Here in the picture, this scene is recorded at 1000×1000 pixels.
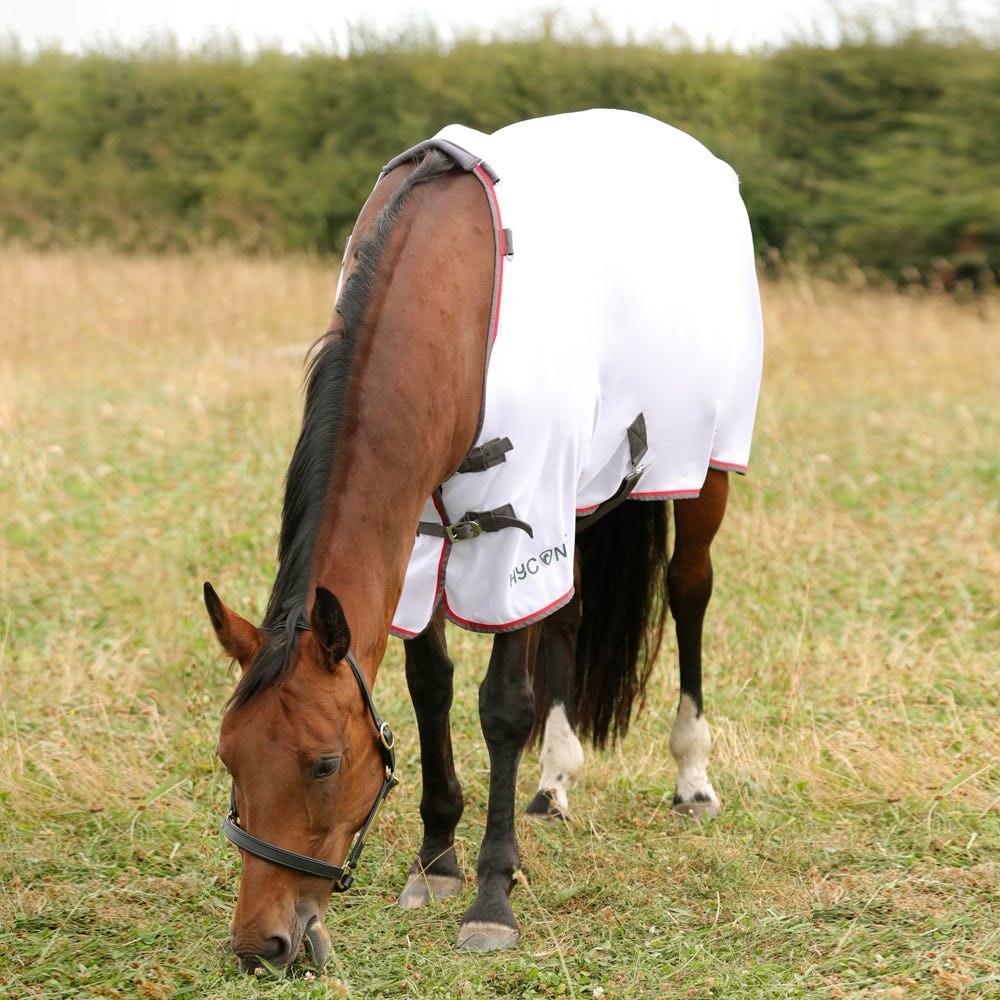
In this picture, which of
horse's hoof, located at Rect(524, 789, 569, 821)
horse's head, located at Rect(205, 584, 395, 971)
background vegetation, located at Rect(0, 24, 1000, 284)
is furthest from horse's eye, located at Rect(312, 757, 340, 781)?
background vegetation, located at Rect(0, 24, 1000, 284)

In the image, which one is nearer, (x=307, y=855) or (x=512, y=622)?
(x=307, y=855)

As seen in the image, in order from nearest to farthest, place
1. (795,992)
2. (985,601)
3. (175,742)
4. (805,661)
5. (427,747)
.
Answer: (795,992) → (427,747) → (175,742) → (805,661) → (985,601)

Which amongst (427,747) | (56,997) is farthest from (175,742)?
(56,997)

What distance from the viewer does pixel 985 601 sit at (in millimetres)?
5469

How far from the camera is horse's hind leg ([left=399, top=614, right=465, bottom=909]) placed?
10.9ft

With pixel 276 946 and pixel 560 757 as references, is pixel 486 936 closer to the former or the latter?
pixel 276 946

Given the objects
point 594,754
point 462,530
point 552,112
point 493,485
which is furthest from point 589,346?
point 552,112

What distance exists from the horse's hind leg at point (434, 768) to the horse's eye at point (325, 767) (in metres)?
0.95

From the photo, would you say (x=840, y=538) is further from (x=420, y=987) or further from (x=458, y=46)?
(x=458, y=46)

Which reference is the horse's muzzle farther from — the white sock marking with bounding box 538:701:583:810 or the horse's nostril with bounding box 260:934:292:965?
the white sock marking with bounding box 538:701:583:810

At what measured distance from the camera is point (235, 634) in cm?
233

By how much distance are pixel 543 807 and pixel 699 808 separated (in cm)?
50

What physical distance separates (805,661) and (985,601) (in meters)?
1.15

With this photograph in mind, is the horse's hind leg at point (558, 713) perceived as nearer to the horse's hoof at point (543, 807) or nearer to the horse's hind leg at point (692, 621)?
the horse's hoof at point (543, 807)
